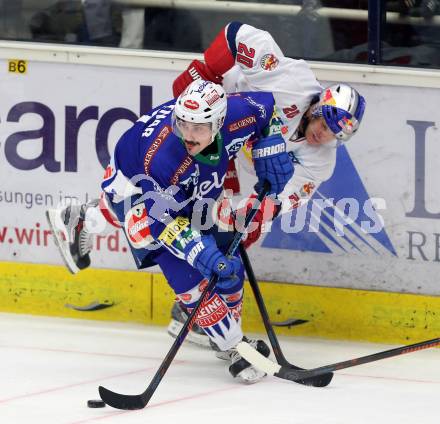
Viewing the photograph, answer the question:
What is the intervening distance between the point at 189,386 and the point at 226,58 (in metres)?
1.24

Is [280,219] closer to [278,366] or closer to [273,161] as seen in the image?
[273,161]

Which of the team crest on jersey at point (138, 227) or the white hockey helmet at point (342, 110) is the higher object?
the white hockey helmet at point (342, 110)

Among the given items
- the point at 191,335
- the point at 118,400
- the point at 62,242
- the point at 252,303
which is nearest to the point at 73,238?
the point at 62,242

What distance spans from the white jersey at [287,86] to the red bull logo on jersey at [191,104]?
575 mm

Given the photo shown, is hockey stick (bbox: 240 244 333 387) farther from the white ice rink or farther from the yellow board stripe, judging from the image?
the yellow board stripe

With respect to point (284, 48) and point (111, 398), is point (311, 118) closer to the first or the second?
point (284, 48)

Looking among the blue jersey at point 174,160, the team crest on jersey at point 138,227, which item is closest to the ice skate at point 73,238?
the blue jersey at point 174,160

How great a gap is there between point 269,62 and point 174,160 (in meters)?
0.68

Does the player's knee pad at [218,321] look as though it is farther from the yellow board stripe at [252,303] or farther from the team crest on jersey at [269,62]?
the team crest on jersey at [269,62]

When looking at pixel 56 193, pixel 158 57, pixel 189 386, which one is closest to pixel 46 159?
pixel 56 193

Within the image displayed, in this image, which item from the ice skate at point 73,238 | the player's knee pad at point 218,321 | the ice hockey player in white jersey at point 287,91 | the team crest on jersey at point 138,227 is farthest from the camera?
the ice skate at point 73,238

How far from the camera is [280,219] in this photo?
5320 mm

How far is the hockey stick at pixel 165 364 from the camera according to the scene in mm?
4188

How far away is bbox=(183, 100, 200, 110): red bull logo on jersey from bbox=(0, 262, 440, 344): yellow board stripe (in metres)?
1.17
